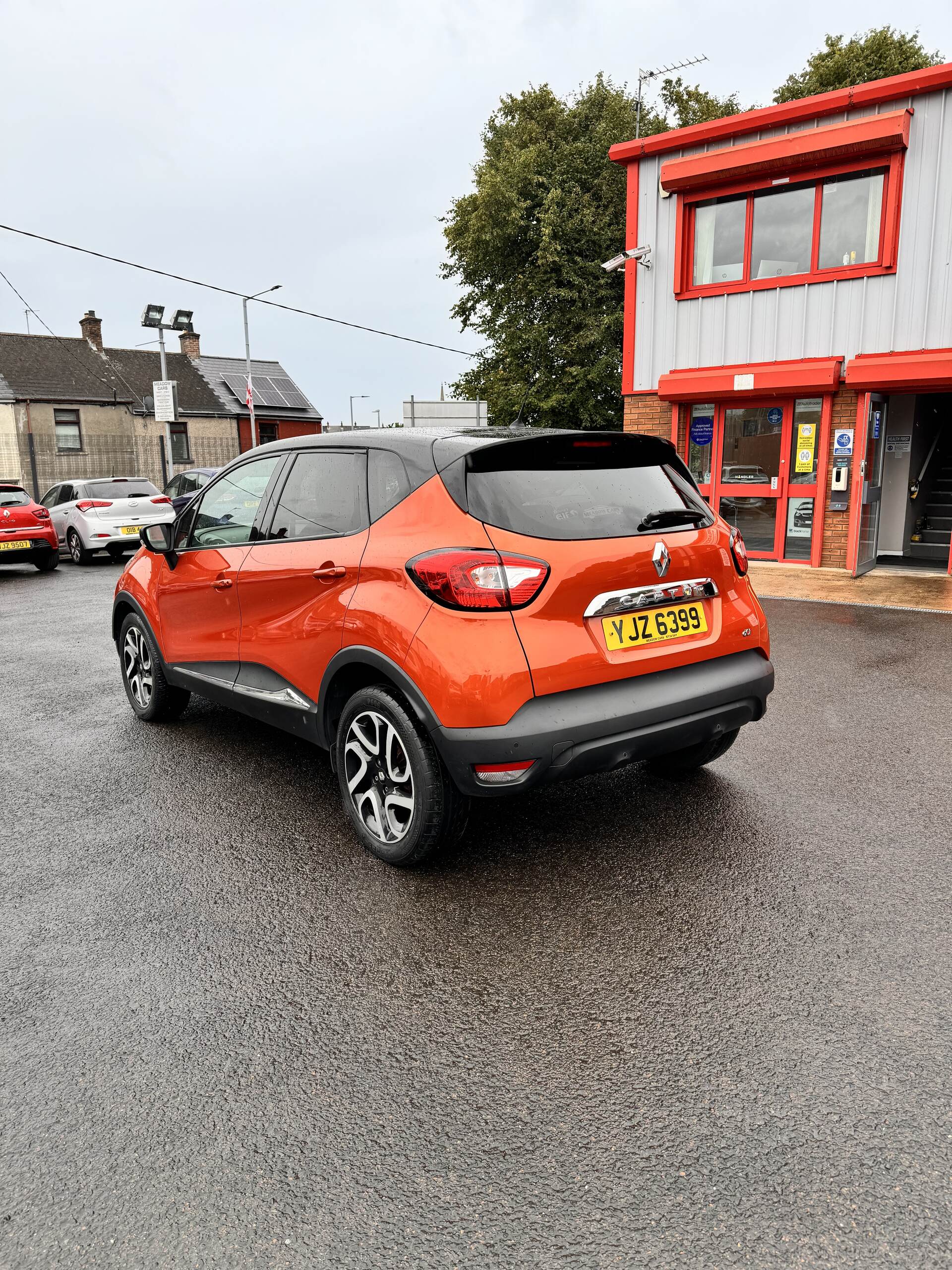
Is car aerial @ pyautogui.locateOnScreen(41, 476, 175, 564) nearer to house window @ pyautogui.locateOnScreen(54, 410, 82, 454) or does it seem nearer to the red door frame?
the red door frame

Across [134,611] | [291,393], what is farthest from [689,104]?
[134,611]

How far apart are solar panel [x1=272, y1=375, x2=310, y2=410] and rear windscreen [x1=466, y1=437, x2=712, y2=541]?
3901cm

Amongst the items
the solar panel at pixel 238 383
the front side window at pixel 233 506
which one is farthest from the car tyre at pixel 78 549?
the solar panel at pixel 238 383

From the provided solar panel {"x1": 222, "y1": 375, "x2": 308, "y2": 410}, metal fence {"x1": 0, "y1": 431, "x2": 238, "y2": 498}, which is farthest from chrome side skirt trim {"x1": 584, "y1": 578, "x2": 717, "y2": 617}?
solar panel {"x1": 222, "y1": 375, "x2": 308, "y2": 410}

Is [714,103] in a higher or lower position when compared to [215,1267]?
higher

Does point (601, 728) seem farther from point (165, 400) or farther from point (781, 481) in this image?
point (165, 400)

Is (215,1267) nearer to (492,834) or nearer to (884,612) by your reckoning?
(492,834)

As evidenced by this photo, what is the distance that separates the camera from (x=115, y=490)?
16.4 meters

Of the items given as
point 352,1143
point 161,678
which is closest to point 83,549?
point 161,678

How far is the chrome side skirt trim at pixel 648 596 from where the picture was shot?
3.36 meters

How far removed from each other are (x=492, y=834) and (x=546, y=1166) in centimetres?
188

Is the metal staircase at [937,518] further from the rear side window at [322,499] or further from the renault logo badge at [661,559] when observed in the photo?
the rear side window at [322,499]

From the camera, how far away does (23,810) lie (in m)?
4.42

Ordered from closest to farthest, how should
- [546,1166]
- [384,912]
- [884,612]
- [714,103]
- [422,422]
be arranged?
[546,1166], [384,912], [884,612], [422,422], [714,103]
